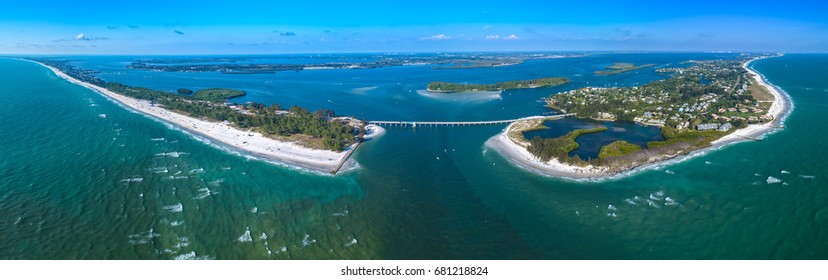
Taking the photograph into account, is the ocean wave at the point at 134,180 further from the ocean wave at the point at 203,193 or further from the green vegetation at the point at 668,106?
the green vegetation at the point at 668,106

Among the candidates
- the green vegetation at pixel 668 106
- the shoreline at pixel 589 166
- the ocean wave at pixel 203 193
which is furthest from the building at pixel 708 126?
the ocean wave at pixel 203 193

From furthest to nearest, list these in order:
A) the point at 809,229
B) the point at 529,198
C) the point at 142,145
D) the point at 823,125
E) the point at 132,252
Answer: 1. the point at 823,125
2. the point at 142,145
3. the point at 529,198
4. the point at 809,229
5. the point at 132,252

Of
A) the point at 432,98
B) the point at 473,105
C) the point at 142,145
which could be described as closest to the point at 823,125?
the point at 473,105

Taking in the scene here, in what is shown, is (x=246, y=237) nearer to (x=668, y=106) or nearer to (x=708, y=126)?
(x=708, y=126)

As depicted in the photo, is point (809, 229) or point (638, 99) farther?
point (638, 99)

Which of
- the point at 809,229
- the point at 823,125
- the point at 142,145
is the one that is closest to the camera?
the point at 809,229

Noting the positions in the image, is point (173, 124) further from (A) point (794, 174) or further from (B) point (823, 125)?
(B) point (823, 125)
